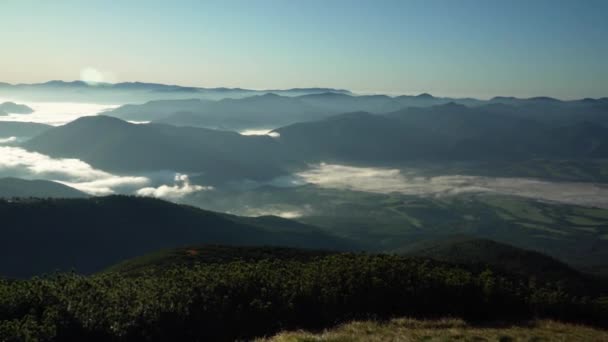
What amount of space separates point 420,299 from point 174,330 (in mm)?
18048

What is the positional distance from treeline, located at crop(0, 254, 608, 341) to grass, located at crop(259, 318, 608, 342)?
10.9 feet

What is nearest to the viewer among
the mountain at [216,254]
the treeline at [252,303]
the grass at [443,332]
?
the grass at [443,332]

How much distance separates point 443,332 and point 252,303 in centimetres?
1169

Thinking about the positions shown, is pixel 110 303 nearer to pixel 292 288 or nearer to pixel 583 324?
pixel 292 288

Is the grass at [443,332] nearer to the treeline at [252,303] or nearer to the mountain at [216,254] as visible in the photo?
the treeline at [252,303]

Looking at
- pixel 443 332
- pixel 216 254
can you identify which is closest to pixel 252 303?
pixel 443 332

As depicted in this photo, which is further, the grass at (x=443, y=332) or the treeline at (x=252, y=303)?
the treeline at (x=252, y=303)

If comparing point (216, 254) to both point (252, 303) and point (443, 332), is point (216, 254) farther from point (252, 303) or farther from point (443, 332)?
point (443, 332)

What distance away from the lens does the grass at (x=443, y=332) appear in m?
24.7

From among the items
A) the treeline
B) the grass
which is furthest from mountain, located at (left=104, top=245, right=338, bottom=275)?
the grass

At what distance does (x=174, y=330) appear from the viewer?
2731 centimetres

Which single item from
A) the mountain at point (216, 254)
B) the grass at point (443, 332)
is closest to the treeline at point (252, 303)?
the grass at point (443, 332)

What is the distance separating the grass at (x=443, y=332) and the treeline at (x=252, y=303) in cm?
332

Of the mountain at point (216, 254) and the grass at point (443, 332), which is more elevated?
the grass at point (443, 332)
